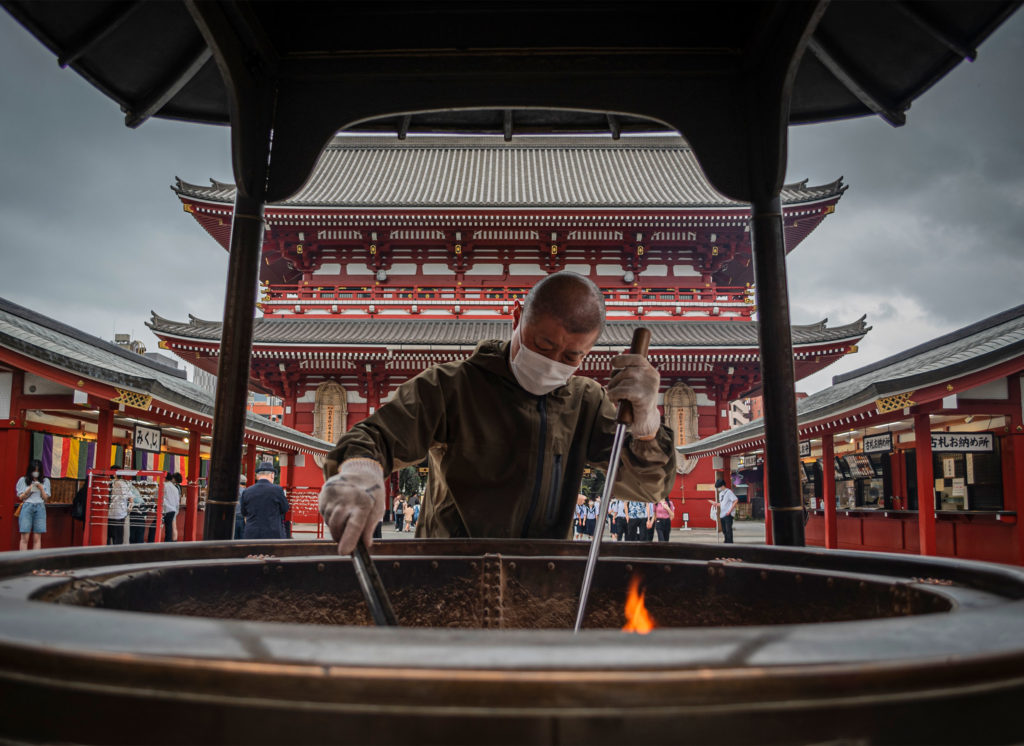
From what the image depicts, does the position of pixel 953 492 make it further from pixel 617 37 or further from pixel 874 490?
pixel 617 37

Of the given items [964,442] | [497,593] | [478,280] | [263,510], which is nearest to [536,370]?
[497,593]

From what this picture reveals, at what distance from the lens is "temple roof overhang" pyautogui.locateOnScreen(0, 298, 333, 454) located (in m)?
7.55

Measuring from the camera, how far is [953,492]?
9297mm

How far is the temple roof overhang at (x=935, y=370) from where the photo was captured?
7.18 m

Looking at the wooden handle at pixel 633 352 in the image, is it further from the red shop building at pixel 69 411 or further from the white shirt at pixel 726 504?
the white shirt at pixel 726 504

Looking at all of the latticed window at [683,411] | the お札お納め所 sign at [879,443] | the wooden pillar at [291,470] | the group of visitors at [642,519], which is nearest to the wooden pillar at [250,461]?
the wooden pillar at [291,470]

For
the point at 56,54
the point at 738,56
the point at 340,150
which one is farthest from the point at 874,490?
the point at 340,150

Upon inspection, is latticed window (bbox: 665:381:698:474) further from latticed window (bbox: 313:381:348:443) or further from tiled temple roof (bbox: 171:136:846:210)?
latticed window (bbox: 313:381:348:443)

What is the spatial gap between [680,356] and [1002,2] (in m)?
13.6

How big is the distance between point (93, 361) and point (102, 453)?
3.81 feet

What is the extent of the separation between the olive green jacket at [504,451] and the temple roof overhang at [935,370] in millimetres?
4115

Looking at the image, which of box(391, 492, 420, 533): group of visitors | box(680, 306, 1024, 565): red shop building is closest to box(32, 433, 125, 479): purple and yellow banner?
box(391, 492, 420, 533): group of visitors

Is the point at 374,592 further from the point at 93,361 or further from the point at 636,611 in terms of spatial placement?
the point at 93,361

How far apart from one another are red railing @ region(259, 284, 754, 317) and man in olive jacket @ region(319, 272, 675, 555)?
14437 millimetres
